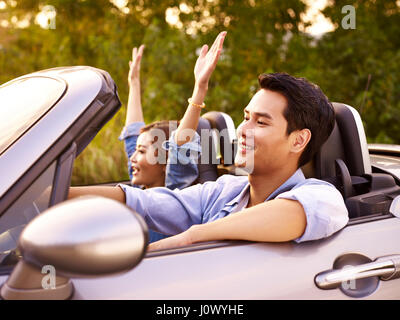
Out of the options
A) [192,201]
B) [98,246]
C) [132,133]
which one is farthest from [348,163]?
[132,133]

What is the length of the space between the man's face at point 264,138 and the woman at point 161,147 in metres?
0.53

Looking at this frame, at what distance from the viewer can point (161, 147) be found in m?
3.20

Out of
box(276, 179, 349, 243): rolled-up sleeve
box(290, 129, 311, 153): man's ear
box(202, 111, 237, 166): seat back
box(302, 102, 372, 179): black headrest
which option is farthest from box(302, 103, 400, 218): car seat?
box(202, 111, 237, 166): seat back

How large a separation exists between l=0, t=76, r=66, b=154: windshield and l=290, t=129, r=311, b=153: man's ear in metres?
0.97

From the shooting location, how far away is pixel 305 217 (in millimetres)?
1513

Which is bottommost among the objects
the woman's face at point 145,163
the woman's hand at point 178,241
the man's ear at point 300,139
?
the woman's face at point 145,163

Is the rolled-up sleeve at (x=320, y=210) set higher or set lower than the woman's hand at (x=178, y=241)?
higher

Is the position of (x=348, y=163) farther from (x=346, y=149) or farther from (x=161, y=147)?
(x=161, y=147)

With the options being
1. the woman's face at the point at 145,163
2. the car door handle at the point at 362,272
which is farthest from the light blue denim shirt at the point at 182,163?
the car door handle at the point at 362,272

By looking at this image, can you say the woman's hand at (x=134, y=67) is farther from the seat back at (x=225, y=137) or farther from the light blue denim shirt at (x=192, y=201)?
the light blue denim shirt at (x=192, y=201)

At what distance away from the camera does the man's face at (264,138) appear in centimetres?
186
